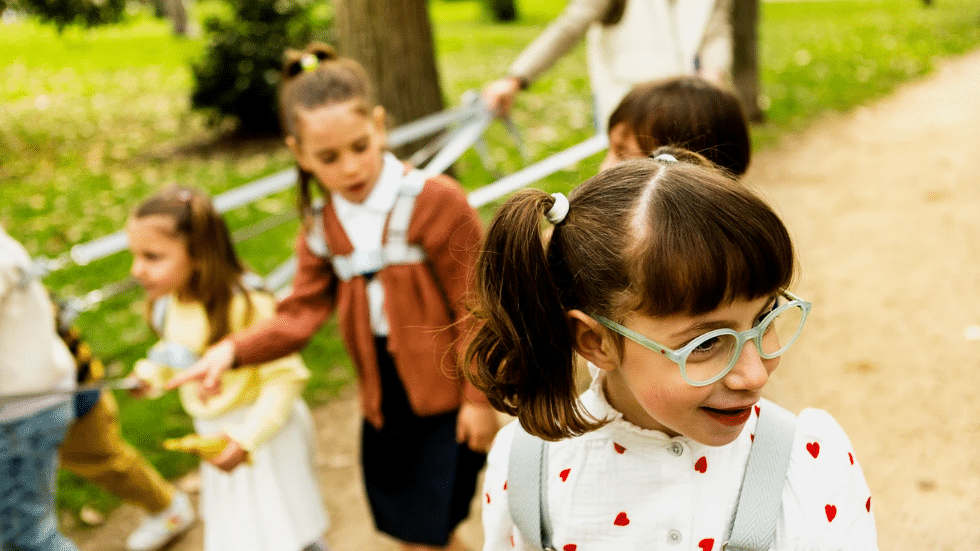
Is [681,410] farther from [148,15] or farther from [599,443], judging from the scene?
[148,15]

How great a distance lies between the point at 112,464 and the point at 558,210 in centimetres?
234

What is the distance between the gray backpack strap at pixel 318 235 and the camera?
8.23 feet

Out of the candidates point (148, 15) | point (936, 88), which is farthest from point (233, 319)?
point (148, 15)

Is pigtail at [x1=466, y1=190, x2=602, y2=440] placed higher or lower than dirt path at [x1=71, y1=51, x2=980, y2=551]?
higher

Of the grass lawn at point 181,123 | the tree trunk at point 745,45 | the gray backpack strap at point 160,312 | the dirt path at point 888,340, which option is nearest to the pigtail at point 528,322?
the grass lawn at point 181,123

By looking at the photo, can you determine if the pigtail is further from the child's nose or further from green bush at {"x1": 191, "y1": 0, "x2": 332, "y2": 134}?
green bush at {"x1": 191, "y1": 0, "x2": 332, "y2": 134}

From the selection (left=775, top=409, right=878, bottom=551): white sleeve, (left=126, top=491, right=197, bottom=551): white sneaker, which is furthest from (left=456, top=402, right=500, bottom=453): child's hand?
(left=126, top=491, right=197, bottom=551): white sneaker

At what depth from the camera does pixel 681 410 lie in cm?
135

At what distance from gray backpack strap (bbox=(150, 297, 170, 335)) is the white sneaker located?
0.81 metres

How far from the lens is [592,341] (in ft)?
4.82

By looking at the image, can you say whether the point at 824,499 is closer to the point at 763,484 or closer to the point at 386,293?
the point at 763,484

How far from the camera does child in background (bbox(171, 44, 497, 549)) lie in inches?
94.5

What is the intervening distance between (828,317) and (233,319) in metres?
3.06

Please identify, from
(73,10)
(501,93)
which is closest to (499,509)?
(501,93)
